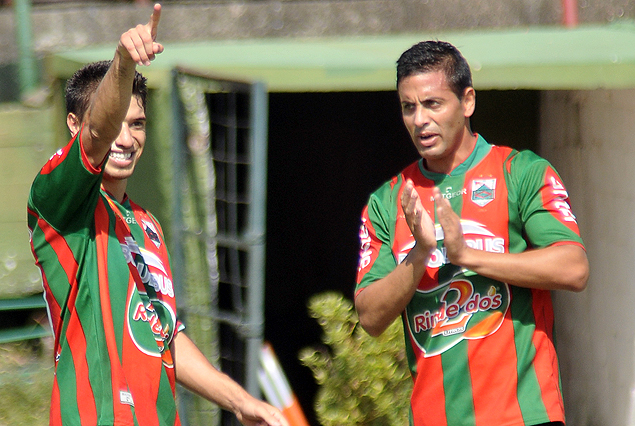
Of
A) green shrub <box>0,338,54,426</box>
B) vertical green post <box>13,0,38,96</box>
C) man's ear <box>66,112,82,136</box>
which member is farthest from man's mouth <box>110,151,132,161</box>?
vertical green post <box>13,0,38,96</box>

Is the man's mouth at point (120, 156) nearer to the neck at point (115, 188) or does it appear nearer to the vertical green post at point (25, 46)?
the neck at point (115, 188)

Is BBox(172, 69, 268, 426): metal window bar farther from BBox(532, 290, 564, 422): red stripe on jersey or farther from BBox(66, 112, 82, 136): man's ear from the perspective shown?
BBox(532, 290, 564, 422): red stripe on jersey

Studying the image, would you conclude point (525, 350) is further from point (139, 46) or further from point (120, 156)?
point (139, 46)

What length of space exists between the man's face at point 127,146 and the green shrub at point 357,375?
184 centimetres

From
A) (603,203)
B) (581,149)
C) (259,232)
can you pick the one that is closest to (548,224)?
(259,232)

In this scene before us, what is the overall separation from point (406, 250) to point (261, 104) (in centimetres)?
139

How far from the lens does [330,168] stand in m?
5.82

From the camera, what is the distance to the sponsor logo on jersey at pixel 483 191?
242 centimetres

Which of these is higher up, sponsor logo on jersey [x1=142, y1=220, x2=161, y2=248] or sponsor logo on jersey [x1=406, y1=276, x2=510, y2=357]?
sponsor logo on jersey [x1=142, y1=220, x2=161, y2=248]

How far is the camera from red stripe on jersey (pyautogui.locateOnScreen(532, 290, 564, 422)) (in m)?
2.32

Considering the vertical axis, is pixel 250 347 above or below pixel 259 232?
below

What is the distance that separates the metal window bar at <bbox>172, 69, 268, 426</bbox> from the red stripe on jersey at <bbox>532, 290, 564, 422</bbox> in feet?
5.18

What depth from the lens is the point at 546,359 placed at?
2361 mm

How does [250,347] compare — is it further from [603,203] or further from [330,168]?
[330,168]
